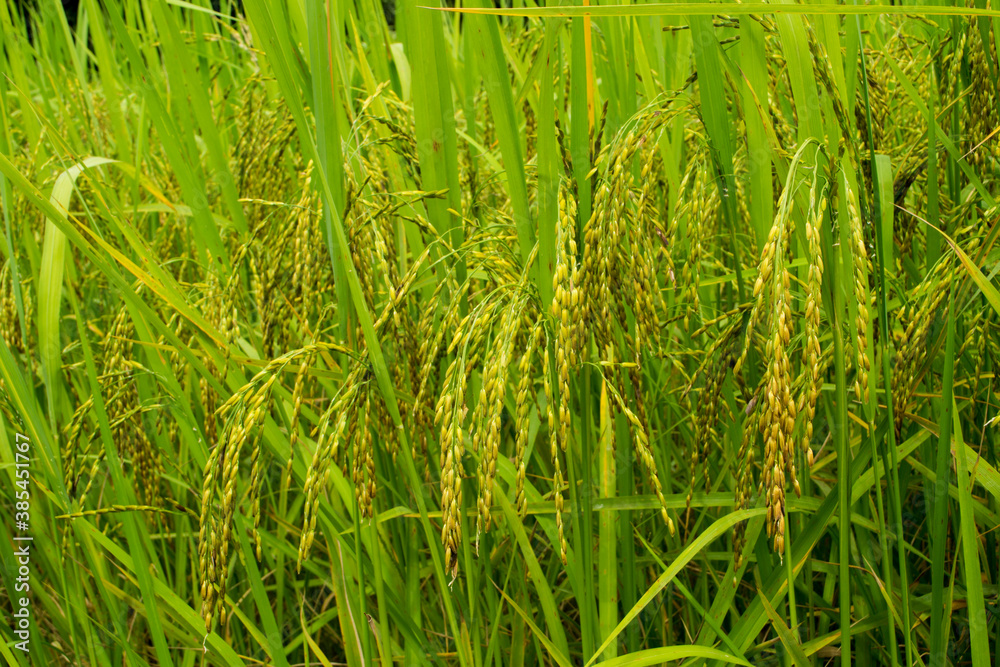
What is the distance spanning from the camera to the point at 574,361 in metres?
0.78

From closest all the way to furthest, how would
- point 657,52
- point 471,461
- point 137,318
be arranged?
point 137,318 < point 471,461 < point 657,52

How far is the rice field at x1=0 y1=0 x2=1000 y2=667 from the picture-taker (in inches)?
33.4

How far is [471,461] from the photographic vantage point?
123 centimetres

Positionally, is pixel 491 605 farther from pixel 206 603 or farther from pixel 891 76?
pixel 891 76

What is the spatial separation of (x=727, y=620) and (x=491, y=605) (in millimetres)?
483

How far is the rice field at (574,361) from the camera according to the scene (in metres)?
0.85

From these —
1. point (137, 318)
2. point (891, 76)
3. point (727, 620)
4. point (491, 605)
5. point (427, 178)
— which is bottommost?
point (727, 620)

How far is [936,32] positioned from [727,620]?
118cm

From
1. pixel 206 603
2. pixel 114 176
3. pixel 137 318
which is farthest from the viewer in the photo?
pixel 114 176

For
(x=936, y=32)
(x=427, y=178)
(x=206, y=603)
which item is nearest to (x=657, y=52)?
(x=936, y=32)

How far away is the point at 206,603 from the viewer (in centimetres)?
87

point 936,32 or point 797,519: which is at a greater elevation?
point 936,32

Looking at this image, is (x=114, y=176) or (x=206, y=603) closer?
(x=206, y=603)

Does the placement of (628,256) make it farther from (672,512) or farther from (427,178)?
(672,512)
